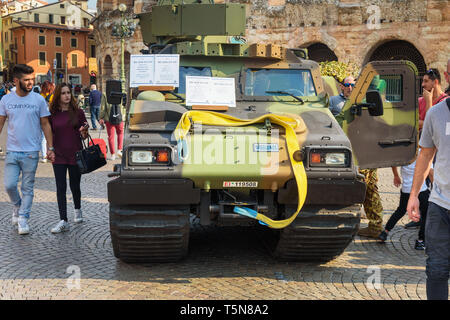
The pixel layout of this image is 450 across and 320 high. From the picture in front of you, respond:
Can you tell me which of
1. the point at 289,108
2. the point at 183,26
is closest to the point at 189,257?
the point at 289,108

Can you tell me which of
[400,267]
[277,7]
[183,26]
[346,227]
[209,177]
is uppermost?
[277,7]

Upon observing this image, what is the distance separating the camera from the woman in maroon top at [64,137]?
726 cm

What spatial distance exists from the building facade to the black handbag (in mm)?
66955

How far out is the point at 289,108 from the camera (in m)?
6.07

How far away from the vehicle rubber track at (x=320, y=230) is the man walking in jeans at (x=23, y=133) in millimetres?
3257

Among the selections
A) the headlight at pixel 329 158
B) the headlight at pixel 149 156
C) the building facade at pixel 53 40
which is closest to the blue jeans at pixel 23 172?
the headlight at pixel 149 156

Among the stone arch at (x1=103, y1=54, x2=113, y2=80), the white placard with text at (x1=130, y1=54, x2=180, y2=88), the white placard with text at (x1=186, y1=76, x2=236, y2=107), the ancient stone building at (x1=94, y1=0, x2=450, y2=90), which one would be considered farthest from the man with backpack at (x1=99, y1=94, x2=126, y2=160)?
the stone arch at (x1=103, y1=54, x2=113, y2=80)

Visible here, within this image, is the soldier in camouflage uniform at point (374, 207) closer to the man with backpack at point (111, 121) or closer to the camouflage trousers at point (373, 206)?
the camouflage trousers at point (373, 206)

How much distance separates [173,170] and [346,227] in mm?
1669

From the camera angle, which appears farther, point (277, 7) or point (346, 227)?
point (277, 7)

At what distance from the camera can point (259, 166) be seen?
199 inches

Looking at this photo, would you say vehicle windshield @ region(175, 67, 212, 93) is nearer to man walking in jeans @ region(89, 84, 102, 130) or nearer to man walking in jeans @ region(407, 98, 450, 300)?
man walking in jeans @ region(407, 98, 450, 300)

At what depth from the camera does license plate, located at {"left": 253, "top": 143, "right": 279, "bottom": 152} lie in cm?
510
